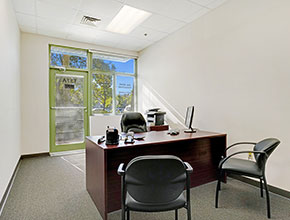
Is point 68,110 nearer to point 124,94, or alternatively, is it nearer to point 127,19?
point 124,94

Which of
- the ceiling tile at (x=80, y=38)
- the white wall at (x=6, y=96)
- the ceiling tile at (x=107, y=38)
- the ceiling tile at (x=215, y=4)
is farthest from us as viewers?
the ceiling tile at (x=80, y=38)

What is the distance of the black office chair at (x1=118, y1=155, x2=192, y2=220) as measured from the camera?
3.87 ft

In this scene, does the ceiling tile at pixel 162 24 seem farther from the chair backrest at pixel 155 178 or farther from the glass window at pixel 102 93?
the chair backrest at pixel 155 178

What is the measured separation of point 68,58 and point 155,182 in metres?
4.57

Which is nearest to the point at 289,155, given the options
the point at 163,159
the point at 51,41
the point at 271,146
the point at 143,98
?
the point at 271,146

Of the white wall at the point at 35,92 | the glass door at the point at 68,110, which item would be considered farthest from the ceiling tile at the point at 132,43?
the white wall at the point at 35,92

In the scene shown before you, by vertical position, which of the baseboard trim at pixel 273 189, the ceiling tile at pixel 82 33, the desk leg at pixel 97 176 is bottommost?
the baseboard trim at pixel 273 189

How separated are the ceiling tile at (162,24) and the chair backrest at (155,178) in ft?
10.5

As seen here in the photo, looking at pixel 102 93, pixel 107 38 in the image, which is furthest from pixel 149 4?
pixel 102 93

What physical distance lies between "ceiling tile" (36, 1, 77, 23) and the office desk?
2.55 meters

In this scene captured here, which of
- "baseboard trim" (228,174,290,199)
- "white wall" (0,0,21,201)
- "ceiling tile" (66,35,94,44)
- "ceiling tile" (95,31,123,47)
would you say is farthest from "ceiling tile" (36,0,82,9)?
"baseboard trim" (228,174,290,199)

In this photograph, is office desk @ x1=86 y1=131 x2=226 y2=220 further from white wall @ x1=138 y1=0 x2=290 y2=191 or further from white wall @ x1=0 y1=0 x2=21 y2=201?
white wall @ x1=0 y1=0 x2=21 y2=201

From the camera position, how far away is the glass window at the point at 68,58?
4.57 metres

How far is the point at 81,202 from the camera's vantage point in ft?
7.20
